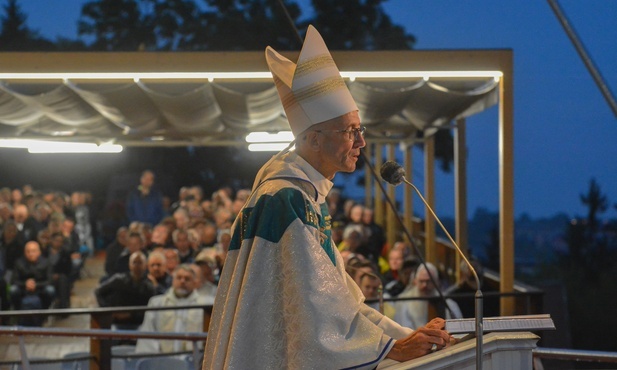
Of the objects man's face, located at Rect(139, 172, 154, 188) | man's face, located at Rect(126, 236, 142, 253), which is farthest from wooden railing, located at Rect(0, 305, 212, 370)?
man's face, located at Rect(139, 172, 154, 188)

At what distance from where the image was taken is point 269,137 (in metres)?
12.7

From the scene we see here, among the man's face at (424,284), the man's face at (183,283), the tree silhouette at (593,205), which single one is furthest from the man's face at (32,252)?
the tree silhouette at (593,205)

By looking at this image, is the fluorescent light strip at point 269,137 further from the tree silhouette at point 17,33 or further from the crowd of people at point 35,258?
the tree silhouette at point 17,33

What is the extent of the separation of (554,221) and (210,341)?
61204 millimetres

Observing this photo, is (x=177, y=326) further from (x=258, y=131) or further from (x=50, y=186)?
(x=50, y=186)

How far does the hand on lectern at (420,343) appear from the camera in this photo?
3131 mm

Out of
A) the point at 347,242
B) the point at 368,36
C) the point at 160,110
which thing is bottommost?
the point at 347,242

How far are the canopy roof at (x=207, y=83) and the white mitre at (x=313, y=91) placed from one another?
4.89m

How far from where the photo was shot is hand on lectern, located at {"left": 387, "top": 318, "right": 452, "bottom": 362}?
313 centimetres

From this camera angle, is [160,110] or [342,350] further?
[160,110]

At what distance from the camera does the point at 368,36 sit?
39344mm

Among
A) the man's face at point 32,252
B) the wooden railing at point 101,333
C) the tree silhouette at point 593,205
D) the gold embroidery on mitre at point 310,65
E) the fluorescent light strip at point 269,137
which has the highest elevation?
the tree silhouette at point 593,205

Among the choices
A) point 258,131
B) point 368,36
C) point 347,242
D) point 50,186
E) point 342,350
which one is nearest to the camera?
point 342,350

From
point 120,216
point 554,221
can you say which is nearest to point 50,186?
point 120,216
